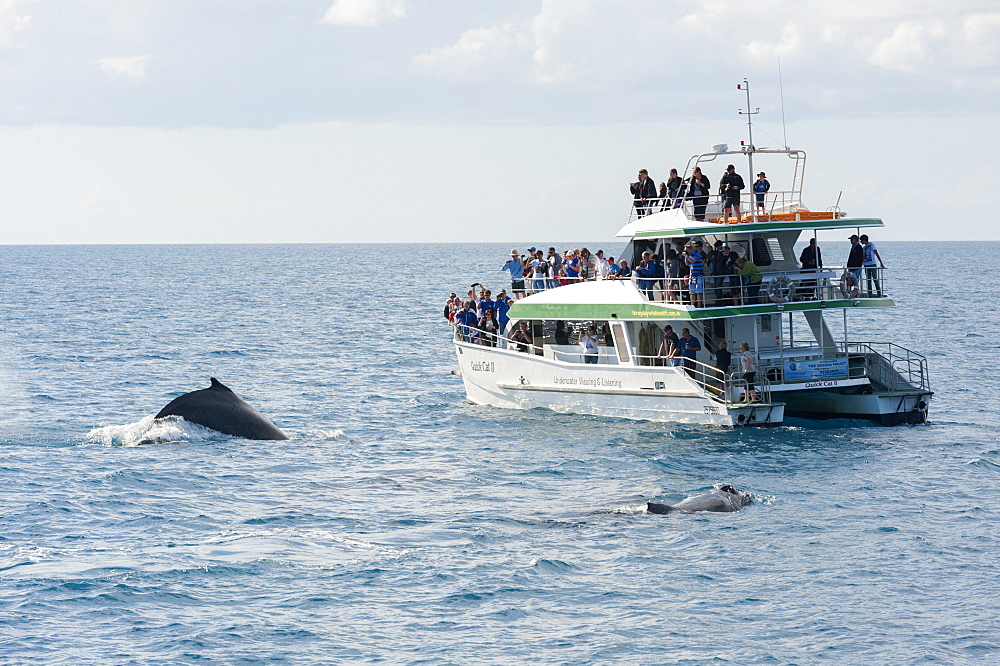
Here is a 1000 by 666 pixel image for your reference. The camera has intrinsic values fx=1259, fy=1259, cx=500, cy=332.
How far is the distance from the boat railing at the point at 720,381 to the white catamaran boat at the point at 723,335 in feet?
0.13

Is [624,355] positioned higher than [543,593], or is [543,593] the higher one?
[624,355]

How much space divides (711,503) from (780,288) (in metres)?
9.23

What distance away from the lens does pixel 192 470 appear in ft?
86.1

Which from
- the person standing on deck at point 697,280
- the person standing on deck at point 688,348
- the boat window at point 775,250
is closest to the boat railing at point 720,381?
the person standing on deck at point 688,348

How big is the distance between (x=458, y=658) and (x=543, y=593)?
104 inches

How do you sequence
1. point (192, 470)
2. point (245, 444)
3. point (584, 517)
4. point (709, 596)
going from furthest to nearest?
point (245, 444) < point (192, 470) < point (584, 517) < point (709, 596)

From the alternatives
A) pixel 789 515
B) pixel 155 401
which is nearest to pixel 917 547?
pixel 789 515

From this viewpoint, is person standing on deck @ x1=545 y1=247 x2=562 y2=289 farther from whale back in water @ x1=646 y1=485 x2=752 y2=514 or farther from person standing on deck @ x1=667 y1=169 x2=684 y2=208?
whale back in water @ x1=646 y1=485 x2=752 y2=514

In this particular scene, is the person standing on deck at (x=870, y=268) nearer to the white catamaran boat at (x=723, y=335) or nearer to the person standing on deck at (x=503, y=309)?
the white catamaran boat at (x=723, y=335)

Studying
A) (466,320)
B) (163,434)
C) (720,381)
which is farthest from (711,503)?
(466,320)

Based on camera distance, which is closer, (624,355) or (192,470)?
(192,470)

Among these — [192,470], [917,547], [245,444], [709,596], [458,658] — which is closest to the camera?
[458,658]

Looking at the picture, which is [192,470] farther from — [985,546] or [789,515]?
[985,546]

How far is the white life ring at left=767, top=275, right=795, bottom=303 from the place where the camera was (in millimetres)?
30375
